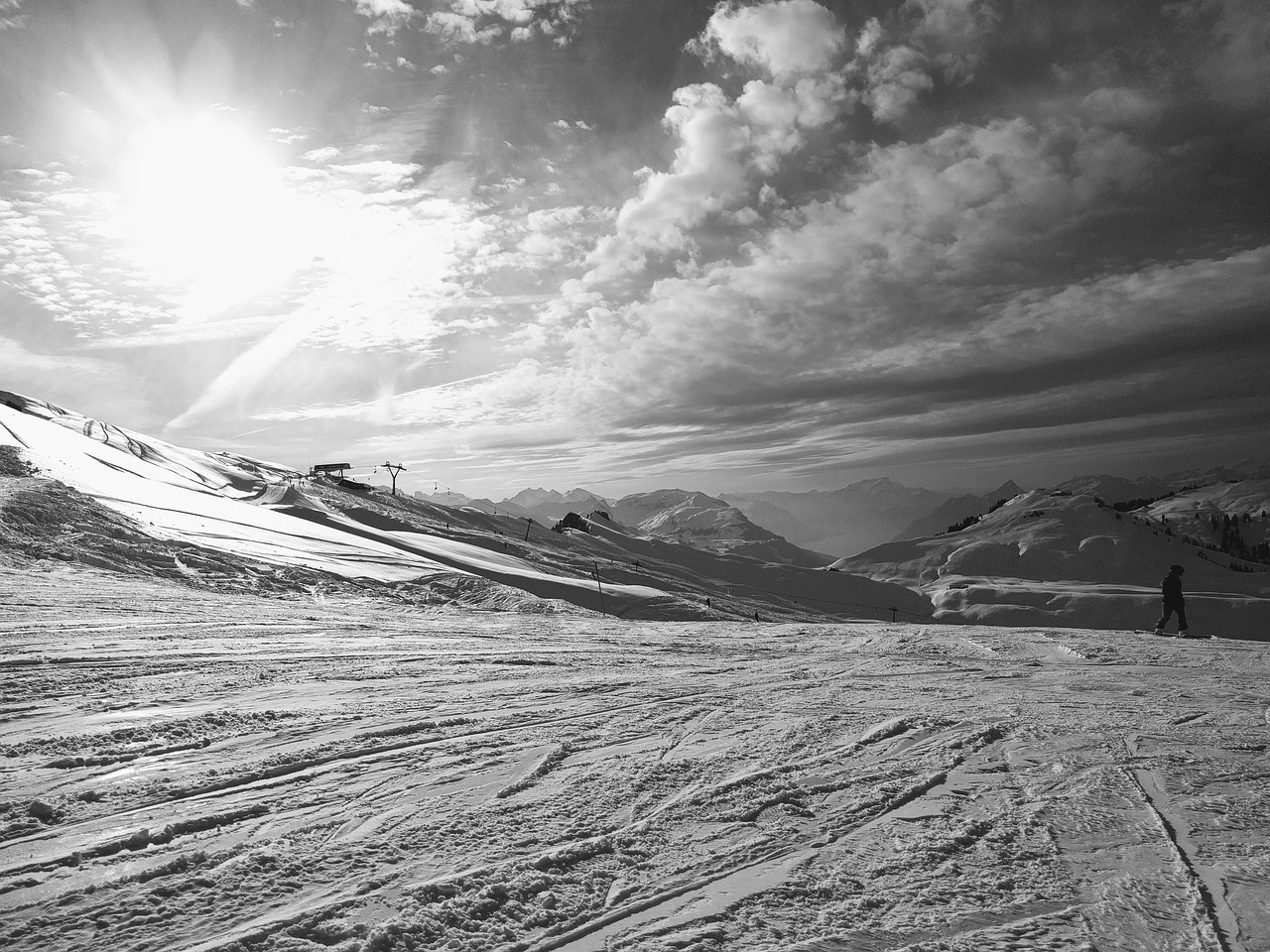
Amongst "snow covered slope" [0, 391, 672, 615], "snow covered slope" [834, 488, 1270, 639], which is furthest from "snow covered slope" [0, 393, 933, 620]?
"snow covered slope" [834, 488, 1270, 639]

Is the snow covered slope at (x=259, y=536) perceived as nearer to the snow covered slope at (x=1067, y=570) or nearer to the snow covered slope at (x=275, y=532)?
the snow covered slope at (x=275, y=532)

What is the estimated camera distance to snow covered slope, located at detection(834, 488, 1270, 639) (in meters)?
82.0

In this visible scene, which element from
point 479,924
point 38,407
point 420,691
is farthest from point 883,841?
point 38,407

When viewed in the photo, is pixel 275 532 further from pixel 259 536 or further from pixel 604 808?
pixel 604 808

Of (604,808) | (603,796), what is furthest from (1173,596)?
(604,808)

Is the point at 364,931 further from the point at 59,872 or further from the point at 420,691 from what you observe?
the point at 420,691

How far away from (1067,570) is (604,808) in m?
144

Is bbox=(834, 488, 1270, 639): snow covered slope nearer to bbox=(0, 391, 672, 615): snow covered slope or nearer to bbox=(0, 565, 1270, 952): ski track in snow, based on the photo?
bbox=(0, 391, 672, 615): snow covered slope

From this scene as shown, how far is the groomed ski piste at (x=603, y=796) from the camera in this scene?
2.95 metres

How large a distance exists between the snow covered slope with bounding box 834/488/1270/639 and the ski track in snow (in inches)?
3476

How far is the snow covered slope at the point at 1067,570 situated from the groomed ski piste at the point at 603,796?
87.5m

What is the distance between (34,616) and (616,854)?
401 inches

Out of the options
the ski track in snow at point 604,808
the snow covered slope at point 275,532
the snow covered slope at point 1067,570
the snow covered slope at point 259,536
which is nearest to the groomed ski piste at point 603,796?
the ski track in snow at point 604,808

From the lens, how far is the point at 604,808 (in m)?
4.10
